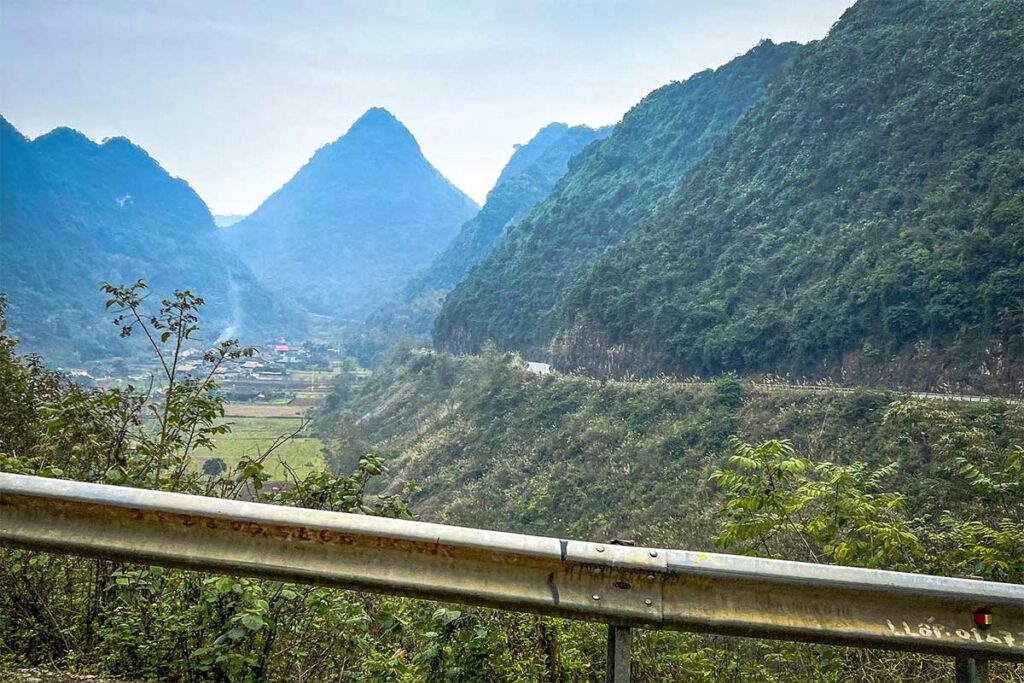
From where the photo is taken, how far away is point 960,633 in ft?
5.09

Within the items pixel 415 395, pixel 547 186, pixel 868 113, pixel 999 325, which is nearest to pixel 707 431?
pixel 999 325

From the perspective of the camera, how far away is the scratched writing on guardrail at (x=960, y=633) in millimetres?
1545

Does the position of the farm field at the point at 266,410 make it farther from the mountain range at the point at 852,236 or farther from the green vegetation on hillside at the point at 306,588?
the green vegetation on hillside at the point at 306,588

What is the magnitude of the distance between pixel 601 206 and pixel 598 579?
183ft

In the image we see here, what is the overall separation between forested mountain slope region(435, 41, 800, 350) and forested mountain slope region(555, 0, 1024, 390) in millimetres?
10922

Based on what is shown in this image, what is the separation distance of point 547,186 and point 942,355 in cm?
9625

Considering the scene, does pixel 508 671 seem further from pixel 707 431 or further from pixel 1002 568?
pixel 707 431

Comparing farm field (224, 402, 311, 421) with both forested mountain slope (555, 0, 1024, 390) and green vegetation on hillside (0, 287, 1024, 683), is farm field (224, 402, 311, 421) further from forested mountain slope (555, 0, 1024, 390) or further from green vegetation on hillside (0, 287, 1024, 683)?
green vegetation on hillside (0, 287, 1024, 683)

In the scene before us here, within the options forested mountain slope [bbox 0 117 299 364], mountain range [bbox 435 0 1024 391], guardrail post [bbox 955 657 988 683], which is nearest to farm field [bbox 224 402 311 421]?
forested mountain slope [bbox 0 117 299 364]

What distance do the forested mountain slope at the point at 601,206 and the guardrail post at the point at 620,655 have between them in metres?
45.0

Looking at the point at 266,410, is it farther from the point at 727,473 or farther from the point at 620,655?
the point at 620,655

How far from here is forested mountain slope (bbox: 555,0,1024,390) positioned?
20.5 m

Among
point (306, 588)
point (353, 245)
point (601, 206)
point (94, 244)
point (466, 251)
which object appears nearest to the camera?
point (306, 588)

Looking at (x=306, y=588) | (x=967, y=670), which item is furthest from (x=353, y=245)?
(x=967, y=670)
